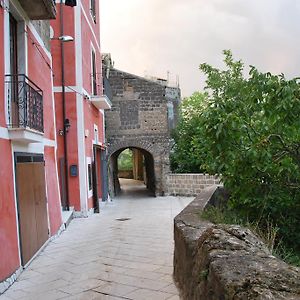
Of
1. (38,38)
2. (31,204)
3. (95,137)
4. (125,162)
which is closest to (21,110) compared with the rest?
(31,204)

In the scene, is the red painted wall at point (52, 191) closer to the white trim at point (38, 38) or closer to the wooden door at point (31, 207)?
the wooden door at point (31, 207)

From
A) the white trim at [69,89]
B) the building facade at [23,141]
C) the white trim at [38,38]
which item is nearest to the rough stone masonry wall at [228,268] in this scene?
the building facade at [23,141]

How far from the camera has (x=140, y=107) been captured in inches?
804

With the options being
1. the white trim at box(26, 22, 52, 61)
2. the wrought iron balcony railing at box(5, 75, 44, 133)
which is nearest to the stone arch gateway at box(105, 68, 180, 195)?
the white trim at box(26, 22, 52, 61)

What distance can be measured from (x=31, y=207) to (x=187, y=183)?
41.4 feet

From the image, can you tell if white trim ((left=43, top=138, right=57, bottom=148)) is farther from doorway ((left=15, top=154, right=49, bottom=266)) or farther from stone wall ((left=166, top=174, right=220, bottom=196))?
stone wall ((left=166, top=174, right=220, bottom=196))

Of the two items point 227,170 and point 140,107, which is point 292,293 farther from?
point 140,107

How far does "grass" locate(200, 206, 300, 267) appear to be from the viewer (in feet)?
15.6

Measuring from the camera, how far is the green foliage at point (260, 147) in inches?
210

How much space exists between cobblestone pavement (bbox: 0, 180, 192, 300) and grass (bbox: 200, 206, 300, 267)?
102 centimetres

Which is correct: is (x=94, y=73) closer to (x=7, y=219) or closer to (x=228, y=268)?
(x=7, y=219)

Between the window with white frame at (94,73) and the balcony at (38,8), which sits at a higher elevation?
the window with white frame at (94,73)

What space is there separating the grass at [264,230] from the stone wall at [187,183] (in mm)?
11898

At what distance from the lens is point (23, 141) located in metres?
6.93
